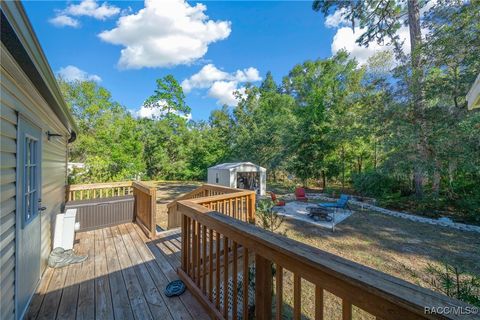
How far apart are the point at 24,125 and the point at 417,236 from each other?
27.9 ft

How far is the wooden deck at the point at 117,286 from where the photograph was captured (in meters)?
2.17

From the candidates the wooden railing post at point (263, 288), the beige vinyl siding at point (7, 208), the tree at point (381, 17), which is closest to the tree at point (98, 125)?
the beige vinyl siding at point (7, 208)

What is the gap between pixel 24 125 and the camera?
7.02ft

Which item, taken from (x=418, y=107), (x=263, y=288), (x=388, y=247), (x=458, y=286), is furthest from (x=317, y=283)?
(x=418, y=107)

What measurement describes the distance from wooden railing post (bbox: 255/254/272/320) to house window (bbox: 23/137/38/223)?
2.39 meters

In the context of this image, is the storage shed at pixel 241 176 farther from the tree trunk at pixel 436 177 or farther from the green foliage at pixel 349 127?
the tree trunk at pixel 436 177

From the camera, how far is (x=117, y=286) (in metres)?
2.61

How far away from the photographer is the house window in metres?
2.23

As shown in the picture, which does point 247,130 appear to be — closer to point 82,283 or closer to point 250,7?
point 250,7

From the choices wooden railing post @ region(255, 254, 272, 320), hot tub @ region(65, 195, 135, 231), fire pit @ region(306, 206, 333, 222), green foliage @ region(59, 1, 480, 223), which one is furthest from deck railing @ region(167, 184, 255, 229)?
green foliage @ region(59, 1, 480, 223)

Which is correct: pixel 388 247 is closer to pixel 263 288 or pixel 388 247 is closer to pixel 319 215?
pixel 319 215

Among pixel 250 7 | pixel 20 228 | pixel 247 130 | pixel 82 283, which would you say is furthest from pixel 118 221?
pixel 247 130

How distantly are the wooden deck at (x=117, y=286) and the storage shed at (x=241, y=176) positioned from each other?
8524 mm

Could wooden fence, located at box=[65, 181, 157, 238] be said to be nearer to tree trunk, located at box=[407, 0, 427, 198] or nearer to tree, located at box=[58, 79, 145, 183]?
tree, located at box=[58, 79, 145, 183]
